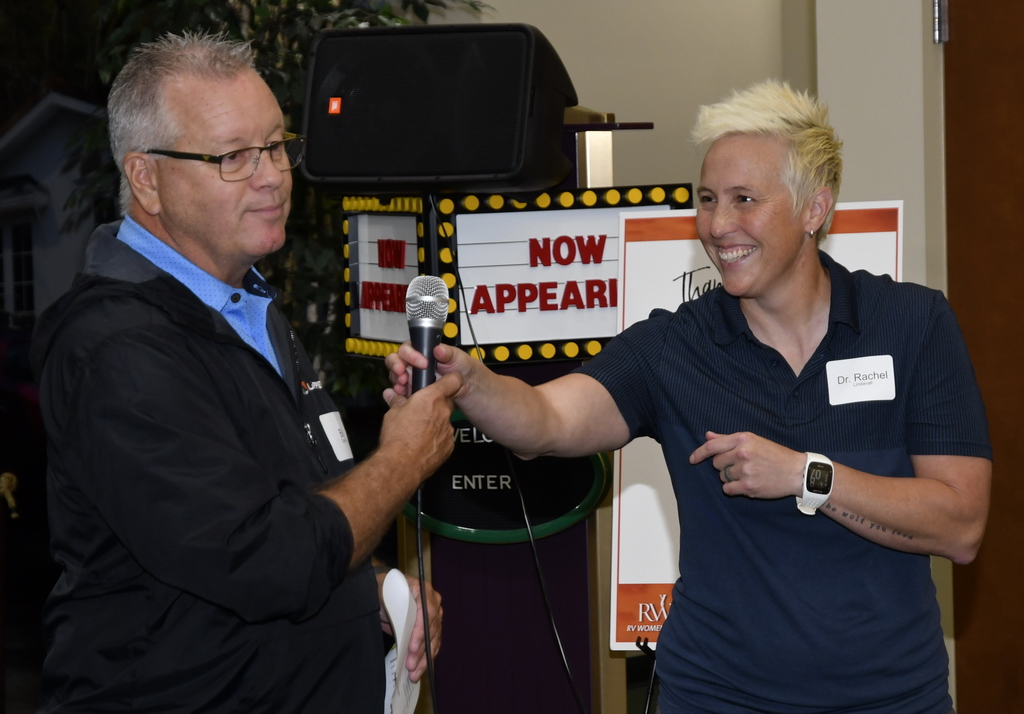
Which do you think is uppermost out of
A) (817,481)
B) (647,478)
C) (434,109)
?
(434,109)

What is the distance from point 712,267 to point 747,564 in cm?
105

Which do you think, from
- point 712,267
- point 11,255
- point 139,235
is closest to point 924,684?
point 712,267

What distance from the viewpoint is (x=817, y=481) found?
150 cm

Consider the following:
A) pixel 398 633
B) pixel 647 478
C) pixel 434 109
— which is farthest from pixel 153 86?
pixel 647 478

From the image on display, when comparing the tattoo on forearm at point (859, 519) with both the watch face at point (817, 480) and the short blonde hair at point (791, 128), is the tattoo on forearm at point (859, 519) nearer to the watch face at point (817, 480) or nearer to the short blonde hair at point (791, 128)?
the watch face at point (817, 480)

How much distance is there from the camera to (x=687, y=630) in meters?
1.66

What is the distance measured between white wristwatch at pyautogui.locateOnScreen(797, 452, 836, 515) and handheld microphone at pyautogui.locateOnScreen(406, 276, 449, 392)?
1.84 ft

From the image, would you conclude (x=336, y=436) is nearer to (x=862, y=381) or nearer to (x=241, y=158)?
(x=241, y=158)

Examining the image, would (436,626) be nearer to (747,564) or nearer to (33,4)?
(747,564)

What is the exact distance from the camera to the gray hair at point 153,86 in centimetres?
155

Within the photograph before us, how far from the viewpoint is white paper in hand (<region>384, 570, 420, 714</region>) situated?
5.33 feet

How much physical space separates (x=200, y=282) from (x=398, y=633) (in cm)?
60

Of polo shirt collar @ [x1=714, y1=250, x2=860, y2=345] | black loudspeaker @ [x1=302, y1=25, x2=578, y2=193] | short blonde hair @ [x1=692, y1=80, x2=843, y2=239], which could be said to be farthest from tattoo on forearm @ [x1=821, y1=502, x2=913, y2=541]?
black loudspeaker @ [x1=302, y1=25, x2=578, y2=193]

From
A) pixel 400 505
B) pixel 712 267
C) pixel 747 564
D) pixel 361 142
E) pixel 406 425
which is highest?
pixel 361 142
